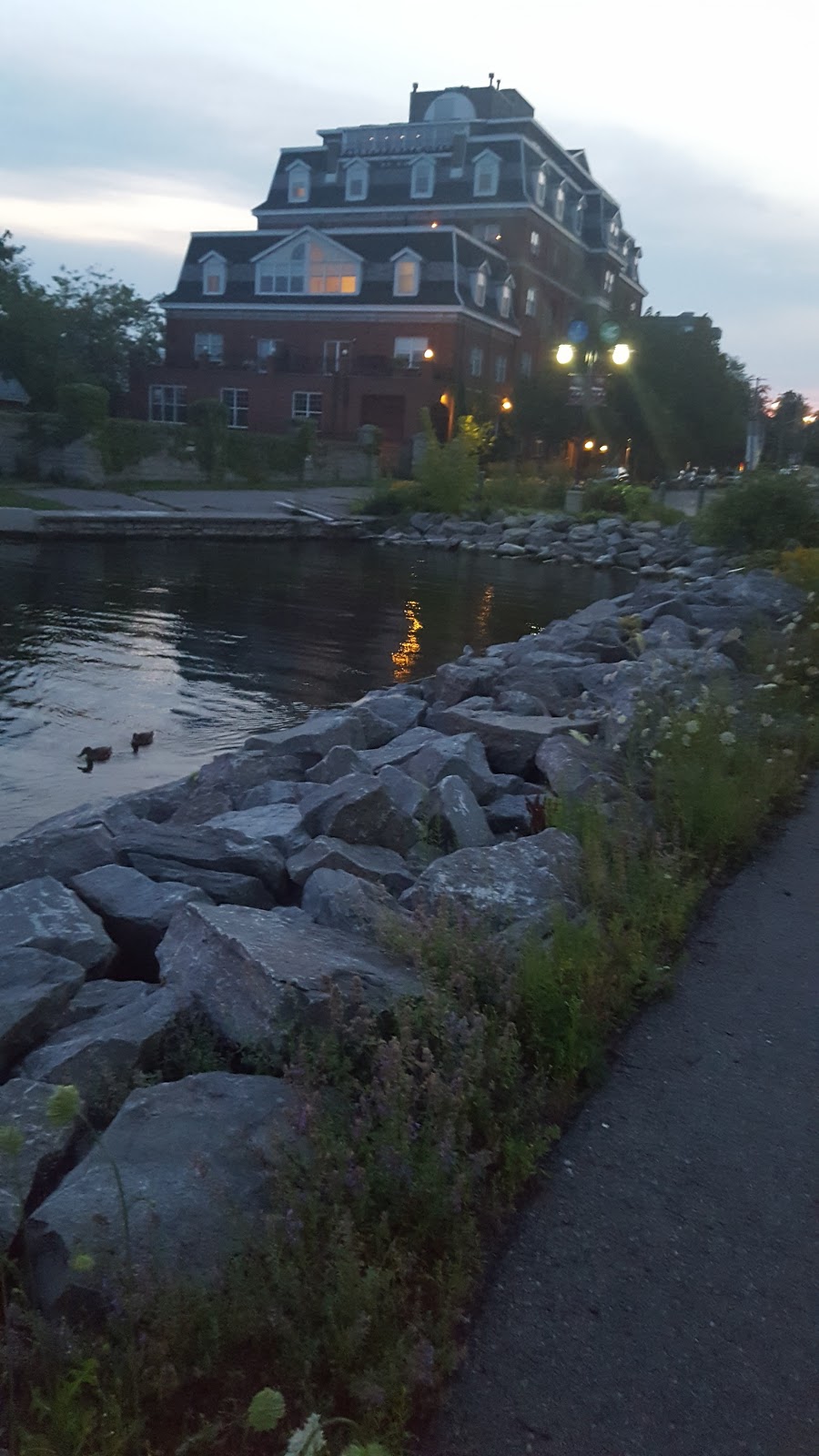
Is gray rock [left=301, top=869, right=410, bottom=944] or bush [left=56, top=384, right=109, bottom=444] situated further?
bush [left=56, top=384, right=109, bottom=444]

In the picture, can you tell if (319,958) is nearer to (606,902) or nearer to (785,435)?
(606,902)

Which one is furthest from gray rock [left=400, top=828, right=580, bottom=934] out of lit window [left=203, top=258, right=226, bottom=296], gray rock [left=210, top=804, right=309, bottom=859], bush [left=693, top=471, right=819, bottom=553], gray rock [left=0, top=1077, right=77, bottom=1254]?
lit window [left=203, top=258, right=226, bottom=296]

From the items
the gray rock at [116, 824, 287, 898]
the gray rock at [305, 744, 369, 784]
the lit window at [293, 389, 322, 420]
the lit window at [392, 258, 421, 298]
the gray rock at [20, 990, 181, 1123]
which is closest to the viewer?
the gray rock at [20, 990, 181, 1123]

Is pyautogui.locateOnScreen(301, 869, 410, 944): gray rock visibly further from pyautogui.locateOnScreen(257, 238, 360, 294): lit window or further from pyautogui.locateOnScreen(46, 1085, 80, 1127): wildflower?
pyautogui.locateOnScreen(257, 238, 360, 294): lit window

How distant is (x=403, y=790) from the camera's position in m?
7.18

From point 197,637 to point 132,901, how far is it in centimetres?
1405

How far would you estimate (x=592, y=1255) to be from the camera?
134 inches

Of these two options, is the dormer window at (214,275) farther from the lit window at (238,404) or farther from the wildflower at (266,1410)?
the wildflower at (266,1410)

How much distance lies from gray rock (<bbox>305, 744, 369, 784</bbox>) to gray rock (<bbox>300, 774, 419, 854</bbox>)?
1518mm

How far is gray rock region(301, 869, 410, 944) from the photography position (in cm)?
489

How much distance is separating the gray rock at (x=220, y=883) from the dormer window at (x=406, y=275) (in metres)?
56.1

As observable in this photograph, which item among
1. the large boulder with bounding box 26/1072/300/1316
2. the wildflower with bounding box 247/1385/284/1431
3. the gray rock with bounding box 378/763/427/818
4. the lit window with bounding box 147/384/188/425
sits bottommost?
the gray rock with bounding box 378/763/427/818

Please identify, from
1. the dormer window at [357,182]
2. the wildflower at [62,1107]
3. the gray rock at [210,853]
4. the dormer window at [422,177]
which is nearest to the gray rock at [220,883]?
the gray rock at [210,853]

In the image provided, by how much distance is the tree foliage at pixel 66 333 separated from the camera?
48.6 metres
